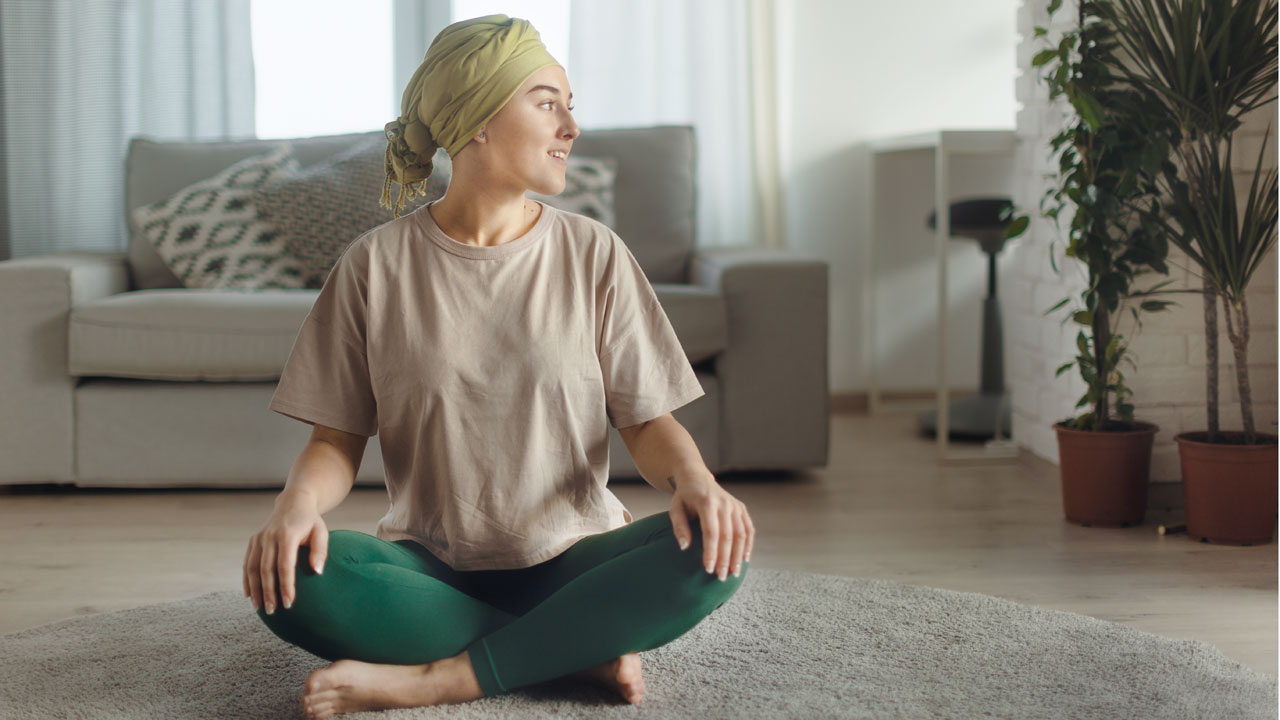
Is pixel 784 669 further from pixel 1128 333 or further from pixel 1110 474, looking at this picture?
pixel 1128 333

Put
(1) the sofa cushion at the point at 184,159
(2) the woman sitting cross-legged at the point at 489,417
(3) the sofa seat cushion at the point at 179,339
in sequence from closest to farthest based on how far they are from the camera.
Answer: (2) the woman sitting cross-legged at the point at 489,417, (3) the sofa seat cushion at the point at 179,339, (1) the sofa cushion at the point at 184,159

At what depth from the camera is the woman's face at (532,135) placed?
1365 mm

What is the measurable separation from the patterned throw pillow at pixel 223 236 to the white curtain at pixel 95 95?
47 cm

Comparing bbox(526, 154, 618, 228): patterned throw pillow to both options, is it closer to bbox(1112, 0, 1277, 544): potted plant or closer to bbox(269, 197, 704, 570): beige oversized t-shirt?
bbox(1112, 0, 1277, 544): potted plant

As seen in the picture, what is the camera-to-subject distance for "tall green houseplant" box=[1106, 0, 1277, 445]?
2166mm

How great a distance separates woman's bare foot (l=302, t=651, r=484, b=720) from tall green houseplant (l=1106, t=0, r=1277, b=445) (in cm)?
160

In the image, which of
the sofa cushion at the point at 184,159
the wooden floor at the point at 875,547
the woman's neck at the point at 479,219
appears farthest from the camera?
the sofa cushion at the point at 184,159

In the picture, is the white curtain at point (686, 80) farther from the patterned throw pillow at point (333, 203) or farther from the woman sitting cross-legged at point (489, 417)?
the woman sitting cross-legged at point (489, 417)

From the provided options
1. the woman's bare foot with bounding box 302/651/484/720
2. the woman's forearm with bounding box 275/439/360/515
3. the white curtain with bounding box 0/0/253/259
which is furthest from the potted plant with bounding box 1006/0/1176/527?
the white curtain with bounding box 0/0/253/259

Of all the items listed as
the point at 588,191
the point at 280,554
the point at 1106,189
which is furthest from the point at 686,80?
the point at 280,554

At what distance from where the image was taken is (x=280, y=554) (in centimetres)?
120

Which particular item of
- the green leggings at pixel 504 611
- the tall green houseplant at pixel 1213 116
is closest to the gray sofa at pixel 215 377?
the tall green houseplant at pixel 1213 116

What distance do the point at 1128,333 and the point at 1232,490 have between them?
1.36 ft

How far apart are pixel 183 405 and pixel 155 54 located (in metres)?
1.31
